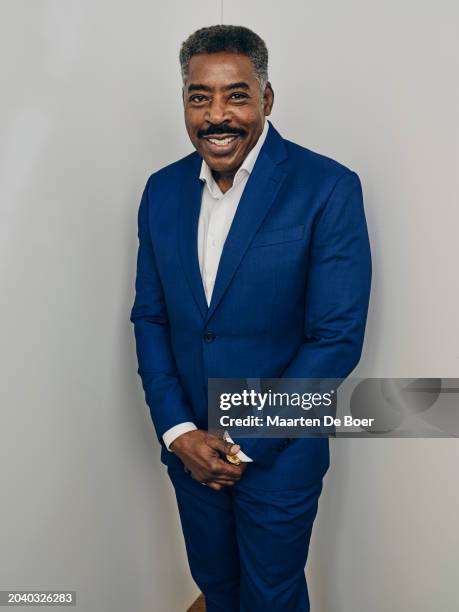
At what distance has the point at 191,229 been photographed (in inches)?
72.6

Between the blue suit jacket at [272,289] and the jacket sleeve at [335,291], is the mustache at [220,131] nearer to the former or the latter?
the blue suit jacket at [272,289]

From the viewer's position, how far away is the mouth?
68.4 inches

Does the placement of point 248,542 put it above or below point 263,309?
below

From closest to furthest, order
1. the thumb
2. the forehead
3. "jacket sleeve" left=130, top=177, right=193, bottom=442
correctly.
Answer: the forehead → the thumb → "jacket sleeve" left=130, top=177, right=193, bottom=442

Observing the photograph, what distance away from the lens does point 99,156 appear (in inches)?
75.6

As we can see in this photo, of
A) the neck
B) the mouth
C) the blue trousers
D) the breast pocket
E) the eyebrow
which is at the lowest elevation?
the blue trousers

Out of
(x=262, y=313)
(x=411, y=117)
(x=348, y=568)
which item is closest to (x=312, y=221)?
Result: (x=262, y=313)

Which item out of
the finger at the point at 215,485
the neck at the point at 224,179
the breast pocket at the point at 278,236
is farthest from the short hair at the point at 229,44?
the finger at the point at 215,485

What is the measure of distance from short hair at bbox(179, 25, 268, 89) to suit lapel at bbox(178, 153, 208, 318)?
283mm

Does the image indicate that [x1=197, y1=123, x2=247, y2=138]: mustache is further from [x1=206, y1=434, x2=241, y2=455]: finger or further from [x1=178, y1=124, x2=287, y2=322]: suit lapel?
[x1=206, y1=434, x2=241, y2=455]: finger

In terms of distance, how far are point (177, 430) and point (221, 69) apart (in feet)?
2.78

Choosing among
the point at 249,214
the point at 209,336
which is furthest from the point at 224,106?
the point at 209,336

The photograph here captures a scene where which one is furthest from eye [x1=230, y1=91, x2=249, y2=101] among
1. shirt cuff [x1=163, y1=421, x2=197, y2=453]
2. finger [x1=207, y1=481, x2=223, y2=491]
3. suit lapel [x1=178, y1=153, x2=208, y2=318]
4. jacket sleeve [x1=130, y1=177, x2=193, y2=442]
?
finger [x1=207, y1=481, x2=223, y2=491]

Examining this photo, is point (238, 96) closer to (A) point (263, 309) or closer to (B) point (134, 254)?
(A) point (263, 309)
